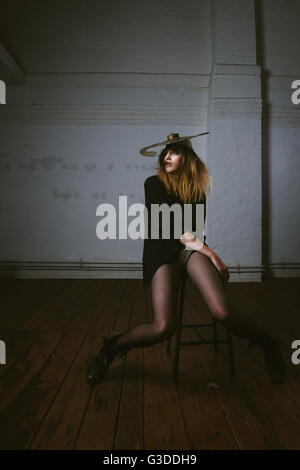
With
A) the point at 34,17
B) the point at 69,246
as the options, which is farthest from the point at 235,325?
the point at 34,17

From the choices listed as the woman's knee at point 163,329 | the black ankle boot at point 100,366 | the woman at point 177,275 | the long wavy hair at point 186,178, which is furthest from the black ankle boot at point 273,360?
the long wavy hair at point 186,178

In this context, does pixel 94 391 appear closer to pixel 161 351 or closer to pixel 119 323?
pixel 161 351

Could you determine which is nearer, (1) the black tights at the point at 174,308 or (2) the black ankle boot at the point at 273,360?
(1) the black tights at the point at 174,308

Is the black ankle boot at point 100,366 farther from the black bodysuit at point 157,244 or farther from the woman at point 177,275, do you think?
the black bodysuit at point 157,244

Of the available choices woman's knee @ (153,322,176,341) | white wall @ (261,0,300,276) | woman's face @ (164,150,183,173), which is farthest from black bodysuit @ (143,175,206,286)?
white wall @ (261,0,300,276)

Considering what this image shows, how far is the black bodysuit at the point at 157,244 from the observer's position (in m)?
1.85

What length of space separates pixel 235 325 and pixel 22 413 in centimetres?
112

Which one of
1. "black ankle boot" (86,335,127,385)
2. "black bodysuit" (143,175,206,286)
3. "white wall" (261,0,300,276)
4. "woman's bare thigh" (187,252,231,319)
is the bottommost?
"black ankle boot" (86,335,127,385)

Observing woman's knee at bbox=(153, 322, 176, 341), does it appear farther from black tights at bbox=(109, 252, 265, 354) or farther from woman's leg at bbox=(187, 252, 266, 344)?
woman's leg at bbox=(187, 252, 266, 344)

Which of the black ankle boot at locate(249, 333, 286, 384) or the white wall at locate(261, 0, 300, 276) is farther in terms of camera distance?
the white wall at locate(261, 0, 300, 276)

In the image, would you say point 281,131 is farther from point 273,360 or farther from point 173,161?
point 273,360

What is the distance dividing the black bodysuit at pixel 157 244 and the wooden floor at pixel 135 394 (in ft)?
2.07

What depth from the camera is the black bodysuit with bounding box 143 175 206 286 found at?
1.85 metres

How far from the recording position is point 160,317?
1729 mm
